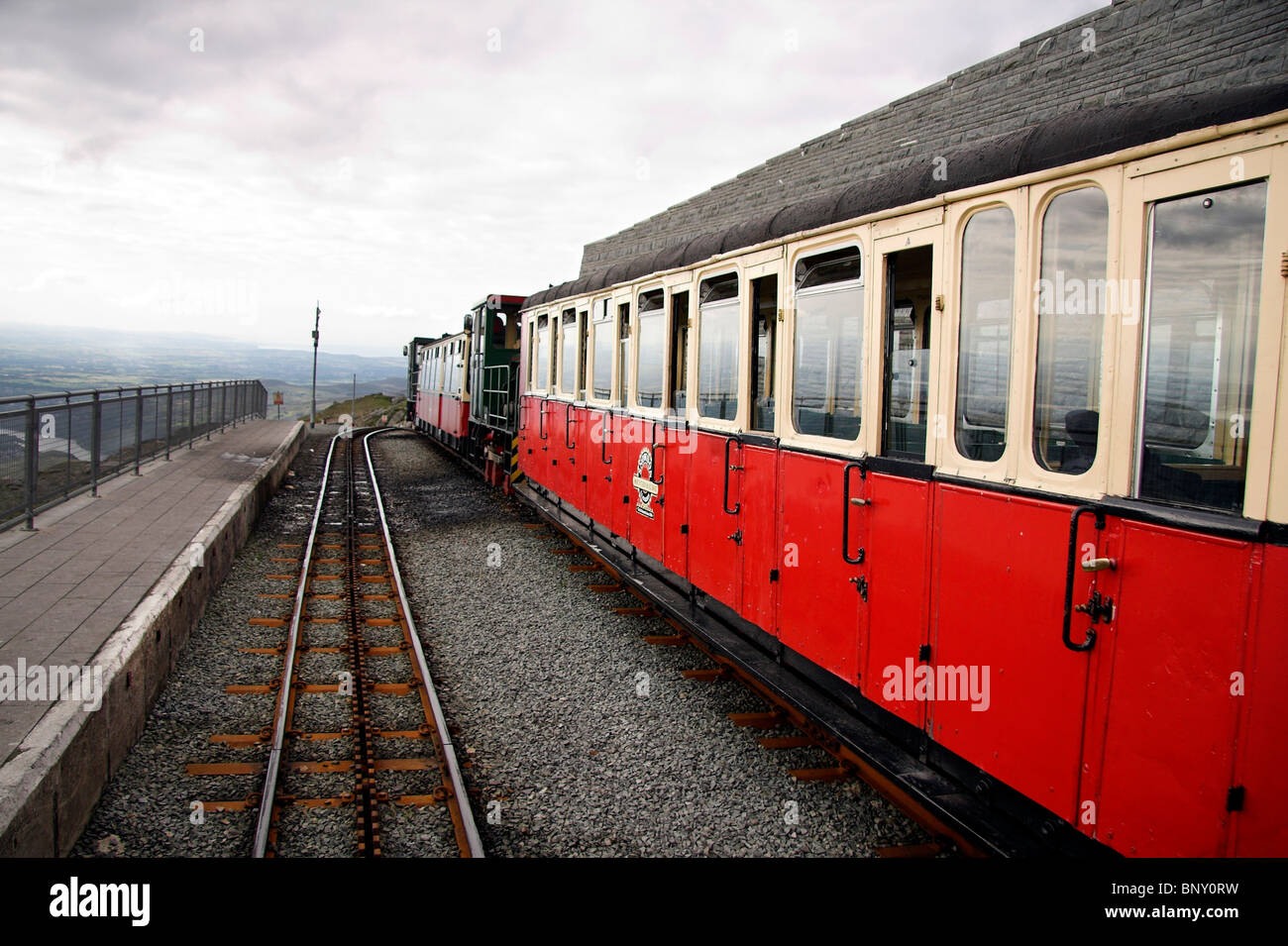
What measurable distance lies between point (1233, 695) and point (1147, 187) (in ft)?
5.37

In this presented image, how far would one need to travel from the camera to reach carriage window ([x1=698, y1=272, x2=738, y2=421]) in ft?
19.8

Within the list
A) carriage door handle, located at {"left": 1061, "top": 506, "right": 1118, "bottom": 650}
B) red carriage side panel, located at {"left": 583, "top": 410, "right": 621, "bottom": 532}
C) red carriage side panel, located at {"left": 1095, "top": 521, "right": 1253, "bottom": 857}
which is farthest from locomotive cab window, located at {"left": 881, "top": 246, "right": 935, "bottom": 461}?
red carriage side panel, located at {"left": 583, "top": 410, "right": 621, "bottom": 532}

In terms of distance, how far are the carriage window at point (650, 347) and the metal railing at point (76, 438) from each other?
5870 millimetres

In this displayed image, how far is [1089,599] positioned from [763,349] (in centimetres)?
305

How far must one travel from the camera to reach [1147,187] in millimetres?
→ 2822

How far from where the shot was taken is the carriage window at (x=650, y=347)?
24.6 feet

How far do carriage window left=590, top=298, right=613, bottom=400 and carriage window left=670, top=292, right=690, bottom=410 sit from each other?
5.57 ft

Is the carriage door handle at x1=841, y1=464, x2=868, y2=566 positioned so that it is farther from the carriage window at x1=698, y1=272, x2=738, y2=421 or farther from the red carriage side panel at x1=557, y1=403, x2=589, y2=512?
the red carriage side panel at x1=557, y1=403, x2=589, y2=512

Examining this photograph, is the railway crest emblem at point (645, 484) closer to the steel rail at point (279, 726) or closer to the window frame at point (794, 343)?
the window frame at point (794, 343)

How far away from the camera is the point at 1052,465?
128 inches

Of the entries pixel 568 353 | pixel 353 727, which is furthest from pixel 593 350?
pixel 353 727

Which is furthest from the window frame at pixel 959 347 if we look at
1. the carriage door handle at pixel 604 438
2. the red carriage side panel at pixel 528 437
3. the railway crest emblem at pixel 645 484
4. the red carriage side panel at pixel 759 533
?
the red carriage side panel at pixel 528 437

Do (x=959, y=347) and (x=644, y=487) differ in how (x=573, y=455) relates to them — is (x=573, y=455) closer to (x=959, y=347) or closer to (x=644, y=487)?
(x=644, y=487)

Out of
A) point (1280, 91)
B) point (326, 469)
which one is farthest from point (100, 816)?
point (326, 469)
